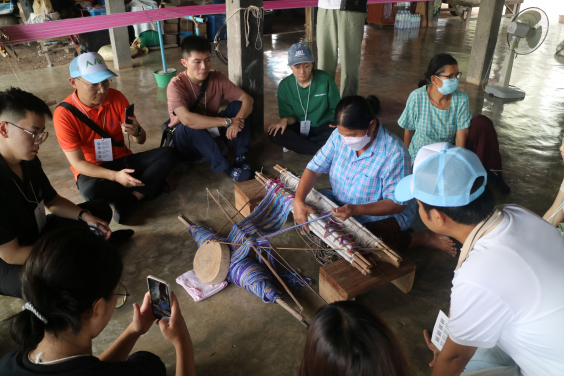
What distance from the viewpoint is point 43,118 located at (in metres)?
1.95

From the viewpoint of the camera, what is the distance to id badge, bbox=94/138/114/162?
9.09 feet

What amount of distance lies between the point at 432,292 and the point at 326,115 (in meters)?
1.96

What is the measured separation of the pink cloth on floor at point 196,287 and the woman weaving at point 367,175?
1.97 ft

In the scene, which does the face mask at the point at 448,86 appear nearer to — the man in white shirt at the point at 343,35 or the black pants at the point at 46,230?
the man in white shirt at the point at 343,35

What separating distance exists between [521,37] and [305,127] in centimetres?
328

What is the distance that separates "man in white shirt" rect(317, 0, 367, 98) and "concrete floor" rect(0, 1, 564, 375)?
0.76m

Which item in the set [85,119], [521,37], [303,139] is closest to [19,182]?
[85,119]

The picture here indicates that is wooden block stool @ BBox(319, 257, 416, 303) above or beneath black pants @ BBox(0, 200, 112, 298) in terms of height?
beneath

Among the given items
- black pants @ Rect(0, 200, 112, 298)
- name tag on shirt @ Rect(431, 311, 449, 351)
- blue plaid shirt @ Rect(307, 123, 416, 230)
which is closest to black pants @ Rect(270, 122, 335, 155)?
blue plaid shirt @ Rect(307, 123, 416, 230)

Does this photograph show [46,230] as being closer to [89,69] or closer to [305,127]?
[89,69]

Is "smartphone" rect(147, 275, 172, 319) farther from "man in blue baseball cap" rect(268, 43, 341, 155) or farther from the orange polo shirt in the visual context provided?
"man in blue baseball cap" rect(268, 43, 341, 155)

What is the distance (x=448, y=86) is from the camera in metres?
2.77

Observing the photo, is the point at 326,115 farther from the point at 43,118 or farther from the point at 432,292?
the point at 43,118

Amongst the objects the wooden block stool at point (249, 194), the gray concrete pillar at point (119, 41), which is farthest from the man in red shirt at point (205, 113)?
the gray concrete pillar at point (119, 41)
